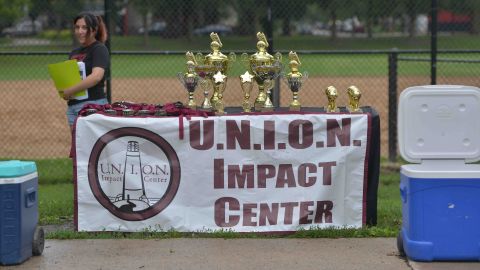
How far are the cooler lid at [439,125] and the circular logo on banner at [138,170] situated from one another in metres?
2.00

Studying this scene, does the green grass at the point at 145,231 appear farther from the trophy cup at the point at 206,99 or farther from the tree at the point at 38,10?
the tree at the point at 38,10

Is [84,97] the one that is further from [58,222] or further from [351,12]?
[351,12]

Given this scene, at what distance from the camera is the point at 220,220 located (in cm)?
695

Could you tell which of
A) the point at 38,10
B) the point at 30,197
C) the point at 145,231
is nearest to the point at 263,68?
the point at 145,231

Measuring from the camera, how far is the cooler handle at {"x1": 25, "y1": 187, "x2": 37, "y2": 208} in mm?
6066

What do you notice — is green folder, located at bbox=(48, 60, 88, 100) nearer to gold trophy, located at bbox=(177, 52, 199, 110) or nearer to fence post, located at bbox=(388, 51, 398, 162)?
gold trophy, located at bbox=(177, 52, 199, 110)

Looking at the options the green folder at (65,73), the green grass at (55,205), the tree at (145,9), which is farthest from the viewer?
the tree at (145,9)

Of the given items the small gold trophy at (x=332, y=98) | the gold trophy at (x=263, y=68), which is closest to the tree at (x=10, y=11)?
the gold trophy at (x=263, y=68)

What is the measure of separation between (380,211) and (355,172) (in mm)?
1070

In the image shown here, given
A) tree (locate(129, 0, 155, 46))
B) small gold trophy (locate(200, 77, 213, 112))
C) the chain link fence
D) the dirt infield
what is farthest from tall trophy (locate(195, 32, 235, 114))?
tree (locate(129, 0, 155, 46))

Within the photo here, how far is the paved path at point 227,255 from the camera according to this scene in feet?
19.7

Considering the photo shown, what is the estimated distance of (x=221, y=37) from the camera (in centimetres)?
1291

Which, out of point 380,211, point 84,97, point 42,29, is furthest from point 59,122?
point 380,211

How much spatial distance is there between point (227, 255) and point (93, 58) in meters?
2.49
